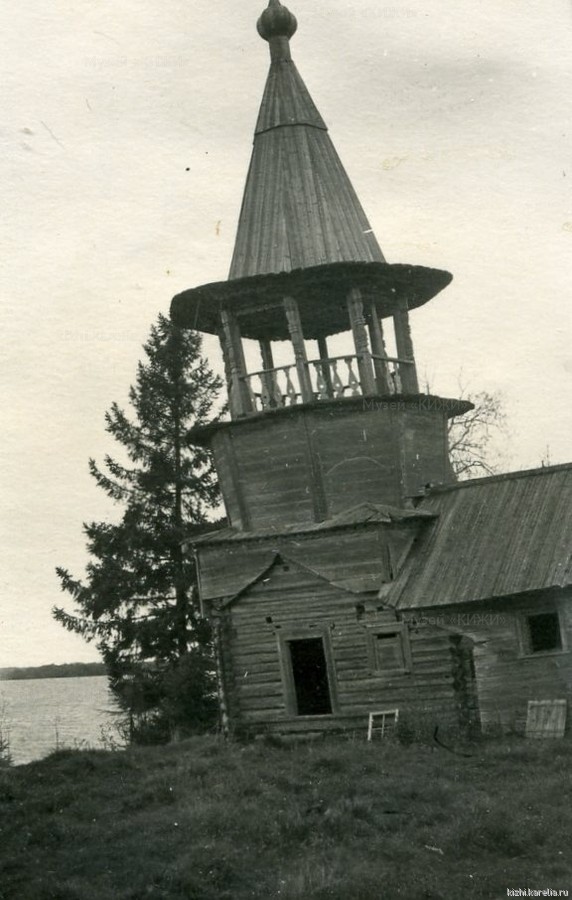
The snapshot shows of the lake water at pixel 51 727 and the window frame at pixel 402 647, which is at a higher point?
the window frame at pixel 402 647

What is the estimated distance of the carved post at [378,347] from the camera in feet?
76.8

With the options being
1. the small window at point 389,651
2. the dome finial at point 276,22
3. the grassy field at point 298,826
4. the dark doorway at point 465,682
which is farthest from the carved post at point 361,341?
the grassy field at point 298,826

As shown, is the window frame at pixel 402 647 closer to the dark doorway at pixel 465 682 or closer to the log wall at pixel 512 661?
the dark doorway at pixel 465 682

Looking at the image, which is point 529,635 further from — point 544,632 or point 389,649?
point 389,649

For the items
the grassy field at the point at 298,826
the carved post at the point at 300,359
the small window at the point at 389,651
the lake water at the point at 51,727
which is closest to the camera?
the grassy field at the point at 298,826

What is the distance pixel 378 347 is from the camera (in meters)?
23.7

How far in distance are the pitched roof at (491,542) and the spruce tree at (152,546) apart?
9.43m

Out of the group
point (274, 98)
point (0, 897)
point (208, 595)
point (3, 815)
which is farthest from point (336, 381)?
point (0, 897)

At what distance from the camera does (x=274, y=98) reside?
24922 mm

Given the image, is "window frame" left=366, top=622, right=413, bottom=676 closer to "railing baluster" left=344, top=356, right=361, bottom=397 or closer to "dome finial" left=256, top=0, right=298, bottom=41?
"railing baluster" left=344, top=356, right=361, bottom=397

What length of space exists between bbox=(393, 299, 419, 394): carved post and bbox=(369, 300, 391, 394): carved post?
40cm

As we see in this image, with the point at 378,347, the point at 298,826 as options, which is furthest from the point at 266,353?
the point at 298,826

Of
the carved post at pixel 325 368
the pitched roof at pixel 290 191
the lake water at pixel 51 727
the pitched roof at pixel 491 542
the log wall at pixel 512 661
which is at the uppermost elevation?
the pitched roof at pixel 290 191
